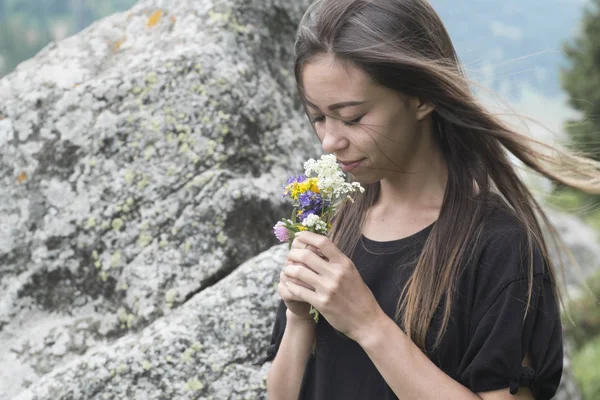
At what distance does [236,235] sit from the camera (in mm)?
3604

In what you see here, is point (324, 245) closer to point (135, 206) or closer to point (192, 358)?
point (192, 358)

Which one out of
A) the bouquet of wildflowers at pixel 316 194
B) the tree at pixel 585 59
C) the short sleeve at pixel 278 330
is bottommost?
the tree at pixel 585 59

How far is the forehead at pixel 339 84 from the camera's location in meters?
2.24

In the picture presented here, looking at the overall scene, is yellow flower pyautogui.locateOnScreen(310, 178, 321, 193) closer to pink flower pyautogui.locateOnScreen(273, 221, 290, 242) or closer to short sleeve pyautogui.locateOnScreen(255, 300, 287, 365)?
pink flower pyautogui.locateOnScreen(273, 221, 290, 242)

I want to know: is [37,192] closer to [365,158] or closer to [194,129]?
[194,129]

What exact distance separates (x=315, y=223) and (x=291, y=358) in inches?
24.6

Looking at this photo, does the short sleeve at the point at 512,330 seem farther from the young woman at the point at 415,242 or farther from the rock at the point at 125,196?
the rock at the point at 125,196

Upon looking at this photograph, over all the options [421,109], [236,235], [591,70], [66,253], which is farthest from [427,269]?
[591,70]

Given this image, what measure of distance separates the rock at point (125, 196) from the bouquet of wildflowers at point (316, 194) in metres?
1.30

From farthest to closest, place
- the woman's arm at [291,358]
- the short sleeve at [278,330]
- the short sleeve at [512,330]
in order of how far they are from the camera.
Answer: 1. the short sleeve at [278,330]
2. the woman's arm at [291,358]
3. the short sleeve at [512,330]

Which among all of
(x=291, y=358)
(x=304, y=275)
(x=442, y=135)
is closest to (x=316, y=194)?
(x=304, y=275)

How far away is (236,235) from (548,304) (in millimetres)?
1827

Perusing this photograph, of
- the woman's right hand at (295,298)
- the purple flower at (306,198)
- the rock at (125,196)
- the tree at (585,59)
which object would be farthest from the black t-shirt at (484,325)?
the tree at (585,59)

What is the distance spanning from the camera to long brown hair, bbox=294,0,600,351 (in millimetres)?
2240
